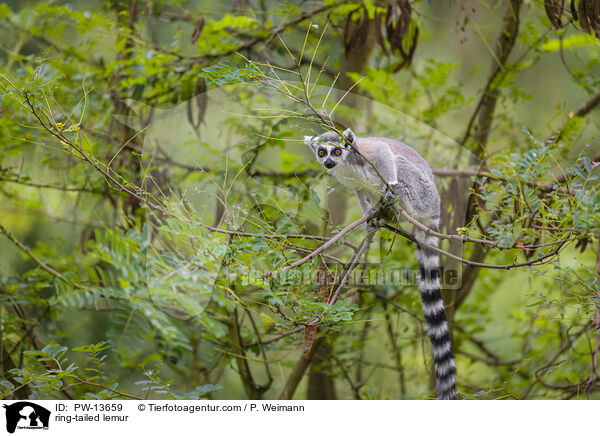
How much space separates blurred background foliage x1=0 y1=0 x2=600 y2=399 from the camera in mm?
1976

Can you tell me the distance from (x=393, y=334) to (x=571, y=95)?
2.37 metres

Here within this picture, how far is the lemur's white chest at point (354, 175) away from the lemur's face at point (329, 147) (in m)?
0.05

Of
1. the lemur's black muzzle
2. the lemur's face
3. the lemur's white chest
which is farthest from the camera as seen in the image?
the lemur's white chest

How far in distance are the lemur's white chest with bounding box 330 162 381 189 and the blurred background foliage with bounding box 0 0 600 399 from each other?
0.06m

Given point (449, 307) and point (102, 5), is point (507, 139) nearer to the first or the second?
point (449, 307)
